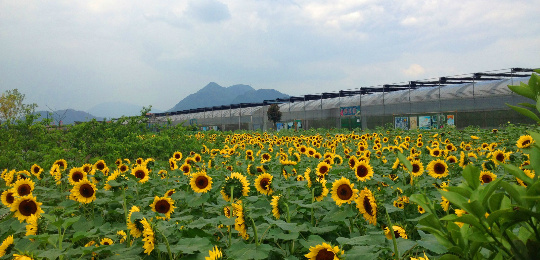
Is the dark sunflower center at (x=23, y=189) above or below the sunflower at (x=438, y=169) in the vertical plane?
above

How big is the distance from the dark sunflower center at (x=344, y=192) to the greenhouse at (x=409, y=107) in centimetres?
1363

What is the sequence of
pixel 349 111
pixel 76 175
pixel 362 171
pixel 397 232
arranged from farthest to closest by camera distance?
pixel 349 111, pixel 76 175, pixel 362 171, pixel 397 232

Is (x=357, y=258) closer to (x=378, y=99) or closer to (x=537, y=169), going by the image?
(x=537, y=169)

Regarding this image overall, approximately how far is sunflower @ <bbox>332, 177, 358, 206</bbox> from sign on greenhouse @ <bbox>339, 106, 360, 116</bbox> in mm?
32432

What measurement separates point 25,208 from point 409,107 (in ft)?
98.0

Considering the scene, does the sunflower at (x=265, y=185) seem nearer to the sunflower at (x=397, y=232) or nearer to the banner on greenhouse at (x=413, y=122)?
the sunflower at (x=397, y=232)

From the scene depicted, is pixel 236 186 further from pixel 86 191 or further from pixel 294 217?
pixel 86 191

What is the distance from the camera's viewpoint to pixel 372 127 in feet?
107

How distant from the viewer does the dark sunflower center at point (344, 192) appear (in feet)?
7.59

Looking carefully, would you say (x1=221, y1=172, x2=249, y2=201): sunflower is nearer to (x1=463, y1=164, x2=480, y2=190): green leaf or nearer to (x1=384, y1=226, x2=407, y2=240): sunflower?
(x1=384, y1=226, x2=407, y2=240): sunflower

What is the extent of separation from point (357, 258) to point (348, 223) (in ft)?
2.94

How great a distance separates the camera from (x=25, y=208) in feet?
8.68

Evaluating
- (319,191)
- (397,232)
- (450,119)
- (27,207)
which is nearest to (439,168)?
(319,191)

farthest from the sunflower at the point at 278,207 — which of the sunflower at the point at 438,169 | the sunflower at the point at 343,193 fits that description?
the sunflower at the point at 438,169
